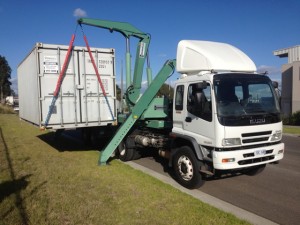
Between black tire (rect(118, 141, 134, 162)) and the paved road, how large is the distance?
3.24 ft

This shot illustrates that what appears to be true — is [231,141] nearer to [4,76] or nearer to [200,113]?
[200,113]

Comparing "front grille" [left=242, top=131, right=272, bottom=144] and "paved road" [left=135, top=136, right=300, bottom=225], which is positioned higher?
"front grille" [left=242, top=131, right=272, bottom=144]

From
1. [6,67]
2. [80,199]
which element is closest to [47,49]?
[80,199]

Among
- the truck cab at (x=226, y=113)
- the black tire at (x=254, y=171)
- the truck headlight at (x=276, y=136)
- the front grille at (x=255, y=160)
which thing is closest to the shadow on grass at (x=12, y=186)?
the truck cab at (x=226, y=113)

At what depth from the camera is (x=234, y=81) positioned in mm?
6445

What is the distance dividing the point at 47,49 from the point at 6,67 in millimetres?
94627

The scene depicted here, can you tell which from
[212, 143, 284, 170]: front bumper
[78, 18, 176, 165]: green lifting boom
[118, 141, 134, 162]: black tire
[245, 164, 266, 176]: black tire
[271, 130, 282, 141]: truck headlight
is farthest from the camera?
[118, 141, 134, 162]: black tire

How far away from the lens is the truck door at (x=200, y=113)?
626 cm

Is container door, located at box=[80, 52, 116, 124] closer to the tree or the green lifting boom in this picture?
the green lifting boom

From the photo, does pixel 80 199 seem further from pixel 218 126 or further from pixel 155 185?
pixel 218 126

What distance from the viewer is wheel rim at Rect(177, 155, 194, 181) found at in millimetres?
6727

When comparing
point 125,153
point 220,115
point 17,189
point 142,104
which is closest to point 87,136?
point 125,153

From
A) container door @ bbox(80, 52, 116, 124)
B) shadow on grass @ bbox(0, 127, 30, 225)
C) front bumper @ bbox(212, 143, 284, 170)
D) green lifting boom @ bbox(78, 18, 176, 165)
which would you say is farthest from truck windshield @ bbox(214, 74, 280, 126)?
container door @ bbox(80, 52, 116, 124)

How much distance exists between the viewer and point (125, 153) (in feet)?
32.0
